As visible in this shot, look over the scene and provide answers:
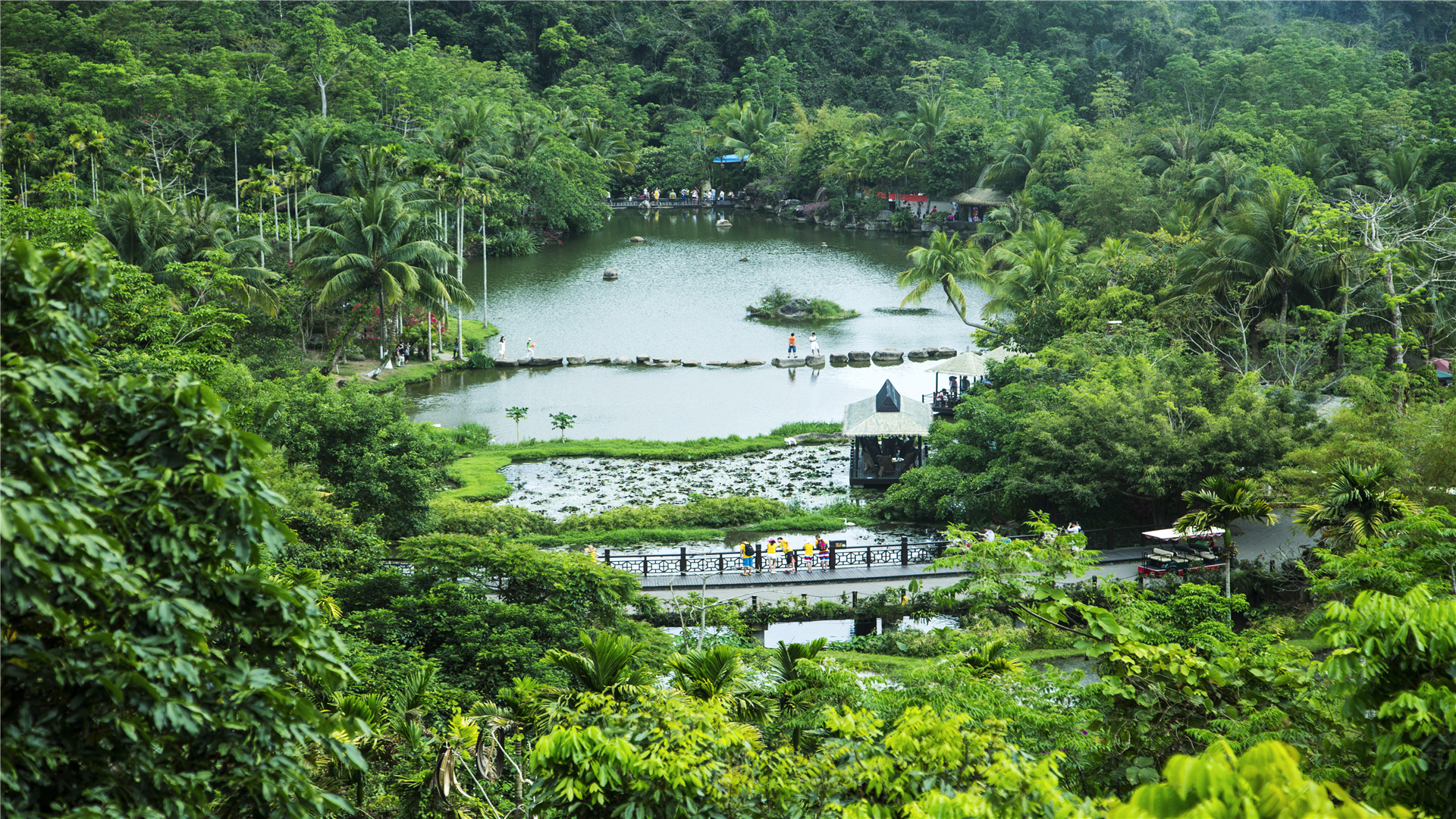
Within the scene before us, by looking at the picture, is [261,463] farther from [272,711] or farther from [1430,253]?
[1430,253]

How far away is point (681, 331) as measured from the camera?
40750 millimetres

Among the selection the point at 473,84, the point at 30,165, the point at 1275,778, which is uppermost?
the point at 473,84

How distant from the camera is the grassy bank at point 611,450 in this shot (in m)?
26.1

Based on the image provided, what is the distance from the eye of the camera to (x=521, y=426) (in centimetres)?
2991

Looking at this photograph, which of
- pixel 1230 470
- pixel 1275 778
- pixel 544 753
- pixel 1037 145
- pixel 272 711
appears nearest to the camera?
pixel 1275 778

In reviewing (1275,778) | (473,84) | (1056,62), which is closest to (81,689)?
(1275,778)

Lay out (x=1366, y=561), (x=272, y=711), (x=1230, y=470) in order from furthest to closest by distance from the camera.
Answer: (x=1230, y=470) → (x=1366, y=561) → (x=272, y=711)

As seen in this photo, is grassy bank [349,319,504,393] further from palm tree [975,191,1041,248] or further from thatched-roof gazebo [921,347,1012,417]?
palm tree [975,191,1041,248]

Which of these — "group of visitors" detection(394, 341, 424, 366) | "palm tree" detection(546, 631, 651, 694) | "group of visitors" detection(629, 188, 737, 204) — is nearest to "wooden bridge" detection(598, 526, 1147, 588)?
"palm tree" detection(546, 631, 651, 694)

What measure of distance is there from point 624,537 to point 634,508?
1688mm

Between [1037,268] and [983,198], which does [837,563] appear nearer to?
[1037,268]

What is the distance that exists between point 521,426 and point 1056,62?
60.4m

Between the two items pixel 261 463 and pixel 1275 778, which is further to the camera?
pixel 261 463

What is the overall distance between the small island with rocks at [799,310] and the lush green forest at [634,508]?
6.61m
